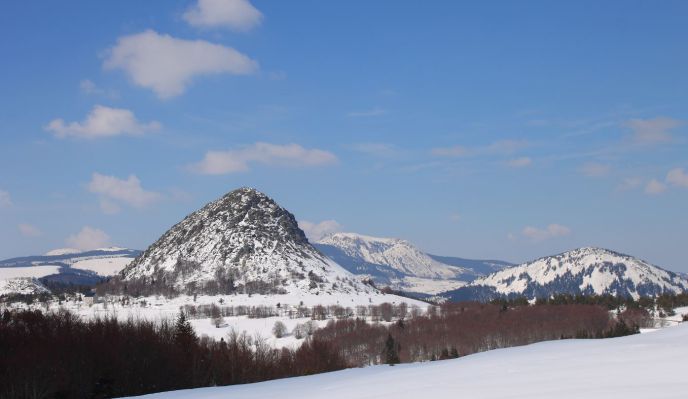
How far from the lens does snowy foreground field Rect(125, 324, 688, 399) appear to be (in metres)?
19.4

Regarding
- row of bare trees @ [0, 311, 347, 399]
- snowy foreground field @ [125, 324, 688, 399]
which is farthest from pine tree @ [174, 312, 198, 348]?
snowy foreground field @ [125, 324, 688, 399]

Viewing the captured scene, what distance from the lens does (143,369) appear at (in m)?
100

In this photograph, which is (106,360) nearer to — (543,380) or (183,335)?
(183,335)

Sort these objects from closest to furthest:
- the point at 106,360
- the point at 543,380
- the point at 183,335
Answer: the point at 543,380 → the point at 106,360 → the point at 183,335

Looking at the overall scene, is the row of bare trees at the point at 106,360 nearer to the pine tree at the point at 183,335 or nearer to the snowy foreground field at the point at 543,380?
the pine tree at the point at 183,335

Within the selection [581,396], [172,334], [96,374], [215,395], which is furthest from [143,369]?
[581,396]

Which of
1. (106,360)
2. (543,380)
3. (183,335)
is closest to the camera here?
(543,380)

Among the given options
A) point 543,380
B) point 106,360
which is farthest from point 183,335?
point 543,380

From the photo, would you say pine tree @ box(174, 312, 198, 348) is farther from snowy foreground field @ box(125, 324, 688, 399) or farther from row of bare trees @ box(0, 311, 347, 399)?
snowy foreground field @ box(125, 324, 688, 399)

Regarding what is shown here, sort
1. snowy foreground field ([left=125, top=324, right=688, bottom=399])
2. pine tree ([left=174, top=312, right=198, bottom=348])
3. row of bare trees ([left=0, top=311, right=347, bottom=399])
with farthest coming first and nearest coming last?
pine tree ([left=174, top=312, right=198, bottom=348])
row of bare trees ([left=0, top=311, right=347, bottom=399])
snowy foreground field ([left=125, top=324, right=688, bottom=399])

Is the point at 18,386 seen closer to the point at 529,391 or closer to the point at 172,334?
the point at 172,334

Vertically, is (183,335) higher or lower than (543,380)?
lower

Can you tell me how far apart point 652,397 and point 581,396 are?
2.08 metres

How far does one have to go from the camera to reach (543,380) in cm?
2233
